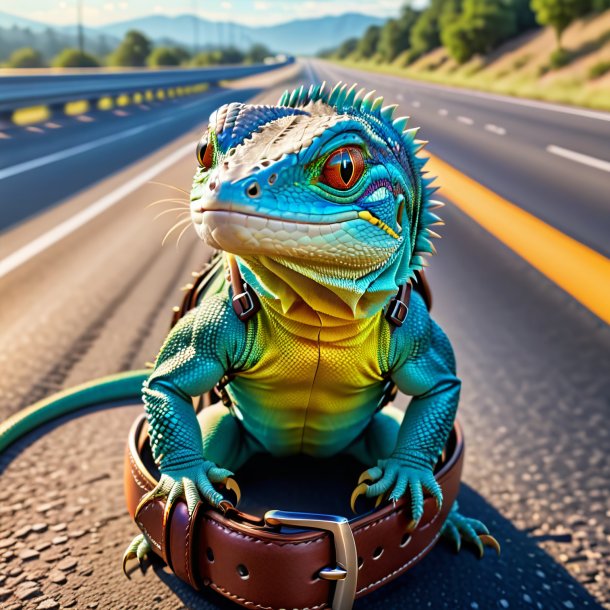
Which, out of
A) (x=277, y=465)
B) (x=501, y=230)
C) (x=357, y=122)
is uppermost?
(x=357, y=122)

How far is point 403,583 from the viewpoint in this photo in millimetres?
1729

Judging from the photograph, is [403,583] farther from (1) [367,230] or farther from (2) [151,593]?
(1) [367,230]

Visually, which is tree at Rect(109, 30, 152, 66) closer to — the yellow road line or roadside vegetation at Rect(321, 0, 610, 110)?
roadside vegetation at Rect(321, 0, 610, 110)

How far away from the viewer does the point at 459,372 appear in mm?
3059

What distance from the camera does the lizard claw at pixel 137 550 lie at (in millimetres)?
1754

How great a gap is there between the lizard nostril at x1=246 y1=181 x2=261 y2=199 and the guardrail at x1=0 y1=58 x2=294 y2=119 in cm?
1370

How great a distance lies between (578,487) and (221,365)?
1368 millimetres

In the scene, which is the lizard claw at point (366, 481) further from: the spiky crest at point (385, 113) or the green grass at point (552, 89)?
the green grass at point (552, 89)

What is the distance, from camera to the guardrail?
13508 mm

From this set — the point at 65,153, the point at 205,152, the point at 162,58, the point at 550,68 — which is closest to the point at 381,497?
the point at 205,152

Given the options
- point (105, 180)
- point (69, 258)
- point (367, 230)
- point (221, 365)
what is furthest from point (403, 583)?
point (105, 180)

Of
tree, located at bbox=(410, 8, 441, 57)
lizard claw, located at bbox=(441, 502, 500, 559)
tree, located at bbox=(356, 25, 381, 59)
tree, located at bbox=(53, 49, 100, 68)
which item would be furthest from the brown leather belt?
tree, located at bbox=(356, 25, 381, 59)

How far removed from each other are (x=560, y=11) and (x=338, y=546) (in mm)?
42358

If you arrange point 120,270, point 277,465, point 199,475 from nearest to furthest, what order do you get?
point 199,475 < point 277,465 < point 120,270
